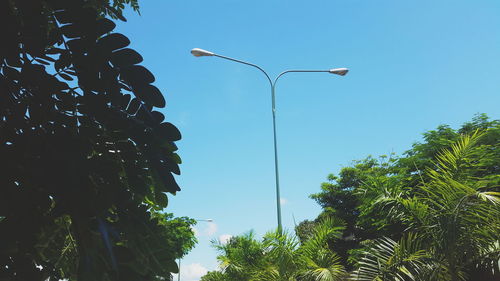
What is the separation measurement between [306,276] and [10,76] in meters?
9.13

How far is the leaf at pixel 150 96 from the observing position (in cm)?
242

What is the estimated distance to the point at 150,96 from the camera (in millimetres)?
2426

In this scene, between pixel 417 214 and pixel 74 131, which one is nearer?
pixel 74 131

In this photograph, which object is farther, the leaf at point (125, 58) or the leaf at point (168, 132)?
the leaf at point (168, 132)

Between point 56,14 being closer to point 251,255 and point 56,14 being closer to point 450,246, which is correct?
point 450,246

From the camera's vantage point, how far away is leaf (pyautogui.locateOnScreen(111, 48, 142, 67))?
7.85 ft

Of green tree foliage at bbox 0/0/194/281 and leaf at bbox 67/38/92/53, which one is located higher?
leaf at bbox 67/38/92/53

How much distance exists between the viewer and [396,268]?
308 inches

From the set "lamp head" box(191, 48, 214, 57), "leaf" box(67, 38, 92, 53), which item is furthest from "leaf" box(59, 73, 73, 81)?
"lamp head" box(191, 48, 214, 57)

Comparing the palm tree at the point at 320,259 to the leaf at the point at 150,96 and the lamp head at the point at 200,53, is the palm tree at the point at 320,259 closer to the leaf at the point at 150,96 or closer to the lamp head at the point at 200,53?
the lamp head at the point at 200,53

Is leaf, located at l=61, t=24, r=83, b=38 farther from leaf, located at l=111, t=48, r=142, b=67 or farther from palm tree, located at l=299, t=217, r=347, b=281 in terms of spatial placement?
palm tree, located at l=299, t=217, r=347, b=281

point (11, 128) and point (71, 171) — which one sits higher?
point (11, 128)

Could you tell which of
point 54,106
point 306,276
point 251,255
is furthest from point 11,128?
point 251,255

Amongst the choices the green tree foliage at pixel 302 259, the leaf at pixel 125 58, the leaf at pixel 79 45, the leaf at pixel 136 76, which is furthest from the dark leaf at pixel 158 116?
the green tree foliage at pixel 302 259
